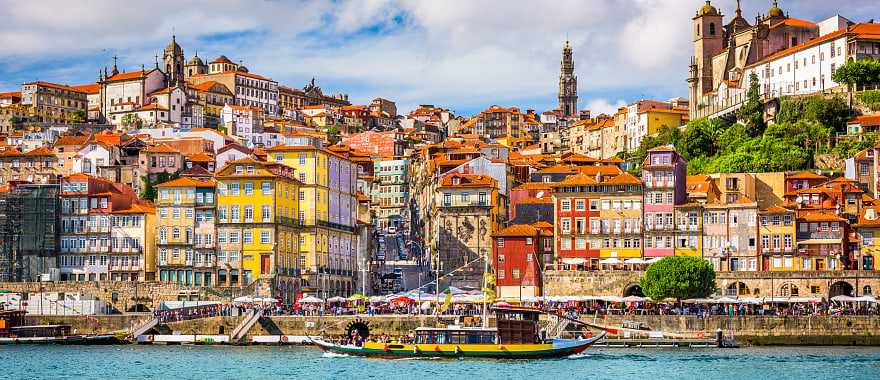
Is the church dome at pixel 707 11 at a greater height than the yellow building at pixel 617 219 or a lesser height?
greater

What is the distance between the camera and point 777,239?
276 feet

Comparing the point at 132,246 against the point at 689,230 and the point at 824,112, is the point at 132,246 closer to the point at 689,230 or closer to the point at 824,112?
the point at 689,230

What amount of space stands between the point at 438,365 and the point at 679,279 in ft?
59.7

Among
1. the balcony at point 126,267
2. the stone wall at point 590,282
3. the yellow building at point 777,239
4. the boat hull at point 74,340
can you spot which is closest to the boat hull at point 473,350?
the stone wall at point 590,282

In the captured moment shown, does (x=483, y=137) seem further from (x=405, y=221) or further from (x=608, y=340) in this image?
(x=608, y=340)

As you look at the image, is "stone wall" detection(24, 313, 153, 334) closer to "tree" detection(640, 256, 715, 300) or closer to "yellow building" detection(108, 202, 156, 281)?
"yellow building" detection(108, 202, 156, 281)

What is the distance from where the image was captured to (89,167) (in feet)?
358

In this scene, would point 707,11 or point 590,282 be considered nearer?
point 590,282

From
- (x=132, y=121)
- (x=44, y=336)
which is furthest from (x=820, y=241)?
(x=132, y=121)

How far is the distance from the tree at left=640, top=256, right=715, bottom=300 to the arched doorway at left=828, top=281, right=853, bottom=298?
24.2 feet

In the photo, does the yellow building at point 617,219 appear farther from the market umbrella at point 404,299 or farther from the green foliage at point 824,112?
the green foliage at point 824,112

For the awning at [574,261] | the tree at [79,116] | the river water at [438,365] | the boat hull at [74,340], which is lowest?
the river water at [438,365]

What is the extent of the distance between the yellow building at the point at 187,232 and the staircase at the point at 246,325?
Answer: 34.6ft

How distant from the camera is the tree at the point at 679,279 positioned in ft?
251
